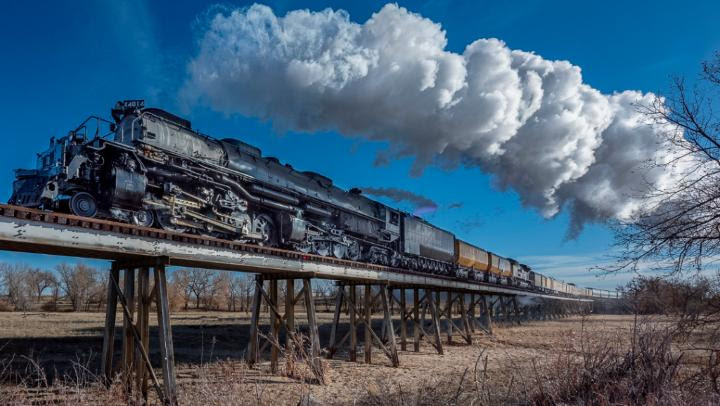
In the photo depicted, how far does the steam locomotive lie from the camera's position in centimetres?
852

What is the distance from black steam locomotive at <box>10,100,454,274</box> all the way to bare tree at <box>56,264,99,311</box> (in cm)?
4544

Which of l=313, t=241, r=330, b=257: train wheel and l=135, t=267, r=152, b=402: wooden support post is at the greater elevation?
l=313, t=241, r=330, b=257: train wheel

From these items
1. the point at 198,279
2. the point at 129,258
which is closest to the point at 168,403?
the point at 129,258

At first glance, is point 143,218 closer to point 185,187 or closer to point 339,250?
point 185,187

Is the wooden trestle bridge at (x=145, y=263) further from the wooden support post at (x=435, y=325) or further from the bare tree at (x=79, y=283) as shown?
the bare tree at (x=79, y=283)

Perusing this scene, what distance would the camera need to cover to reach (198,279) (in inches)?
2576

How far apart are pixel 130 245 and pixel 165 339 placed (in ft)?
6.01

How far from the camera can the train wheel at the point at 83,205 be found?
8.09m

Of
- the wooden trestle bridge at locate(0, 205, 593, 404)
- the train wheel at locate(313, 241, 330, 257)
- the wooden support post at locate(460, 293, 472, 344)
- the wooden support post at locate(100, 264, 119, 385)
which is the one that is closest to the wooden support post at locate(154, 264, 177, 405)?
the wooden trestle bridge at locate(0, 205, 593, 404)

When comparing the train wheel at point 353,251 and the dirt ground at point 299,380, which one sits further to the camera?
the train wheel at point 353,251

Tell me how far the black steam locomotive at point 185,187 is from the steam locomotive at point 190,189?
0.02 m

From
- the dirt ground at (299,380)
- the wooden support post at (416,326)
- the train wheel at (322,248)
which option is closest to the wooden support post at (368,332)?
the dirt ground at (299,380)

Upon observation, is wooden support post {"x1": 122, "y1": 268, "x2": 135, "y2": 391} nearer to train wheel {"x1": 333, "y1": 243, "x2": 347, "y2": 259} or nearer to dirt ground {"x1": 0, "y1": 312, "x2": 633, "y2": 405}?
dirt ground {"x1": 0, "y1": 312, "x2": 633, "y2": 405}

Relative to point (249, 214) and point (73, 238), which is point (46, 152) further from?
point (249, 214)
